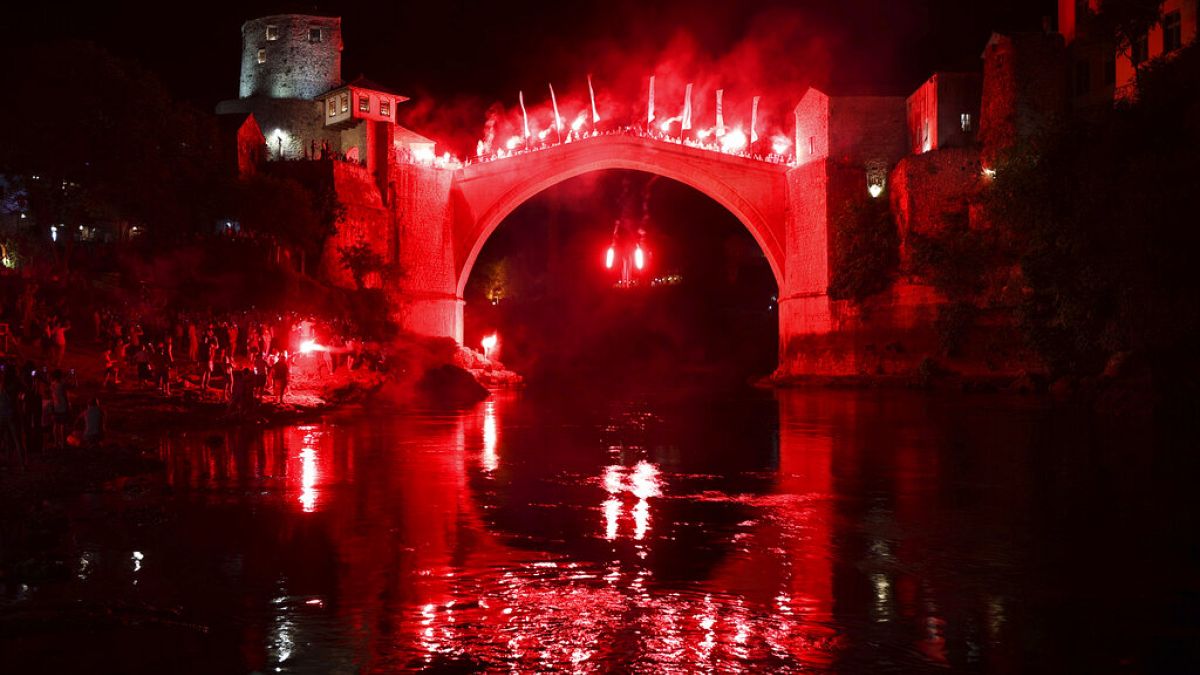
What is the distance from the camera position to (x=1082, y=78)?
118 ft

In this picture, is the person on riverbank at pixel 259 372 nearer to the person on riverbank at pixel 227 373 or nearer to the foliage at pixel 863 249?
the person on riverbank at pixel 227 373

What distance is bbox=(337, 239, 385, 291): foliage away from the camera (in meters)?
39.1

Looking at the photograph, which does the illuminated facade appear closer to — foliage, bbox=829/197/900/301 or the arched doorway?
foliage, bbox=829/197/900/301

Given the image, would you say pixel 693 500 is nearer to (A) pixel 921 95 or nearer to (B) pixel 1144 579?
(B) pixel 1144 579

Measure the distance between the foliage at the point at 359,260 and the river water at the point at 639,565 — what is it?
2428 cm

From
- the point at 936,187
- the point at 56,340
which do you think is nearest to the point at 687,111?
the point at 936,187

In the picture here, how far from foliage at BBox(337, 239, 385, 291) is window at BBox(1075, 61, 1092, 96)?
86.0 feet

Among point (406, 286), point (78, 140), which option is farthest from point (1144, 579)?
point (406, 286)

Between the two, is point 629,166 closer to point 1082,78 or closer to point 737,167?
point 737,167

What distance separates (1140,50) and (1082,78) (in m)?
5.51

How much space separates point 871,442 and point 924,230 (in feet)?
74.0

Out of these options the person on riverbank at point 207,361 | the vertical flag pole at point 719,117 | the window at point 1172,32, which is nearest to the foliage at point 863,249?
the vertical flag pole at point 719,117

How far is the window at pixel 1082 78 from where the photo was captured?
35.8m

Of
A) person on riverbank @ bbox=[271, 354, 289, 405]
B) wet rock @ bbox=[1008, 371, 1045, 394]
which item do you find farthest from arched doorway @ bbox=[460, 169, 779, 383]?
person on riverbank @ bbox=[271, 354, 289, 405]
